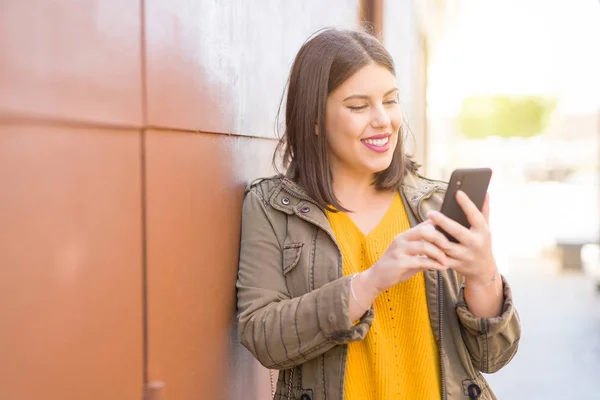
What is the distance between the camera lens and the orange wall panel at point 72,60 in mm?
1075

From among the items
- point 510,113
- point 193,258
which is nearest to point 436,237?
point 193,258

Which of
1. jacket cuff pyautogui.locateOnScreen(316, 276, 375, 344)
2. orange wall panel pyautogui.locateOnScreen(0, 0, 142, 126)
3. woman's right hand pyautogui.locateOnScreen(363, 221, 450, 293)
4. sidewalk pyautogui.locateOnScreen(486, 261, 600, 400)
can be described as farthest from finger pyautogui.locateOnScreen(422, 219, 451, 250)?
sidewalk pyautogui.locateOnScreen(486, 261, 600, 400)

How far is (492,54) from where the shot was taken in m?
33.6

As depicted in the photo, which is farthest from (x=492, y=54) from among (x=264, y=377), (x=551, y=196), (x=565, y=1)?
(x=264, y=377)

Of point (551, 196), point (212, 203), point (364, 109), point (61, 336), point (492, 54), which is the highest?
point (492, 54)

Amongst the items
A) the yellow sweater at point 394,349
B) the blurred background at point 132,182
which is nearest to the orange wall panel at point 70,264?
the blurred background at point 132,182

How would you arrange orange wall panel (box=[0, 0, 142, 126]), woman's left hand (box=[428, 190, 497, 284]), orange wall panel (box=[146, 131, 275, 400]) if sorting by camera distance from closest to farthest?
orange wall panel (box=[0, 0, 142, 126]) → orange wall panel (box=[146, 131, 275, 400]) → woman's left hand (box=[428, 190, 497, 284])

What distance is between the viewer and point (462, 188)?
6.08 feet

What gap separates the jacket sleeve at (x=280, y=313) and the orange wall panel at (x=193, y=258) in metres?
0.10

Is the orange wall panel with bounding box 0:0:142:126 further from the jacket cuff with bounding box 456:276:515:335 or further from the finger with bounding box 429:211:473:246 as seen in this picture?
the jacket cuff with bounding box 456:276:515:335

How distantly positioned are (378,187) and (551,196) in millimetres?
19081

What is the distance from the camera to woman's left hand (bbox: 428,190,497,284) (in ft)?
5.91

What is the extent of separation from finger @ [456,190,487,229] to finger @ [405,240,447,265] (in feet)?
0.38

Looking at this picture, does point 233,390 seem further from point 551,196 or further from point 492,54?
point 492,54
